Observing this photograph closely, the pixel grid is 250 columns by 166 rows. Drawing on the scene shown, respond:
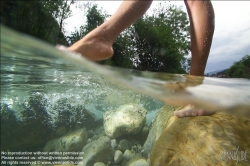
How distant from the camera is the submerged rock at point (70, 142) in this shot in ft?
11.0

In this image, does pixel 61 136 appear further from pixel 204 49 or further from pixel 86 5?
pixel 204 49

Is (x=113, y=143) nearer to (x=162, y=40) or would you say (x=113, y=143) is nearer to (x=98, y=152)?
(x=98, y=152)

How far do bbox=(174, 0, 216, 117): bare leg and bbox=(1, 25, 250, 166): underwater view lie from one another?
0.11m

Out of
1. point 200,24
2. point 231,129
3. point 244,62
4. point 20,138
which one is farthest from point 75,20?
point 20,138

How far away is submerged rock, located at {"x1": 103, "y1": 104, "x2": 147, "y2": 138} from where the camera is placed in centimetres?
331

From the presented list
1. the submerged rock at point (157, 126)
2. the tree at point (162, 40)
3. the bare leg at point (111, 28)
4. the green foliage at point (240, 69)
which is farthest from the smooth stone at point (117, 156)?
the green foliage at point (240, 69)

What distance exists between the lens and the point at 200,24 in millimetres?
2199

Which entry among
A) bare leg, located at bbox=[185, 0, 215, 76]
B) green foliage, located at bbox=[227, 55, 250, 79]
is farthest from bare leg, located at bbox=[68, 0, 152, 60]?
green foliage, located at bbox=[227, 55, 250, 79]

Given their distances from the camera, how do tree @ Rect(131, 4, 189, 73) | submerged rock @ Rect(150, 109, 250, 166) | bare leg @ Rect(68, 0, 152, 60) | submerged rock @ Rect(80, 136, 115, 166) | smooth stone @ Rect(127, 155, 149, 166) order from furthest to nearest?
tree @ Rect(131, 4, 189, 73) < submerged rock @ Rect(80, 136, 115, 166) < smooth stone @ Rect(127, 155, 149, 166) < bare leg @ Rect(68, 0, 152, 60) < submerged rock @ Rect(150, 109, 250, 166)

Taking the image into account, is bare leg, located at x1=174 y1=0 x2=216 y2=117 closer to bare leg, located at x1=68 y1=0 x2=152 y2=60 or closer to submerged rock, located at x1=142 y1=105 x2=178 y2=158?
submerged rock, located at x1=142 y1=105 x2=178 y2=158

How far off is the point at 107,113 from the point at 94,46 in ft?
6.84

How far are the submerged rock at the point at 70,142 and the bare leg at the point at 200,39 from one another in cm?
218

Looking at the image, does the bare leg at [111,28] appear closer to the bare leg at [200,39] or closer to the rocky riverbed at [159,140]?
the bare leg at [200,39]

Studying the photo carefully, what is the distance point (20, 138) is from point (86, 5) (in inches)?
161
